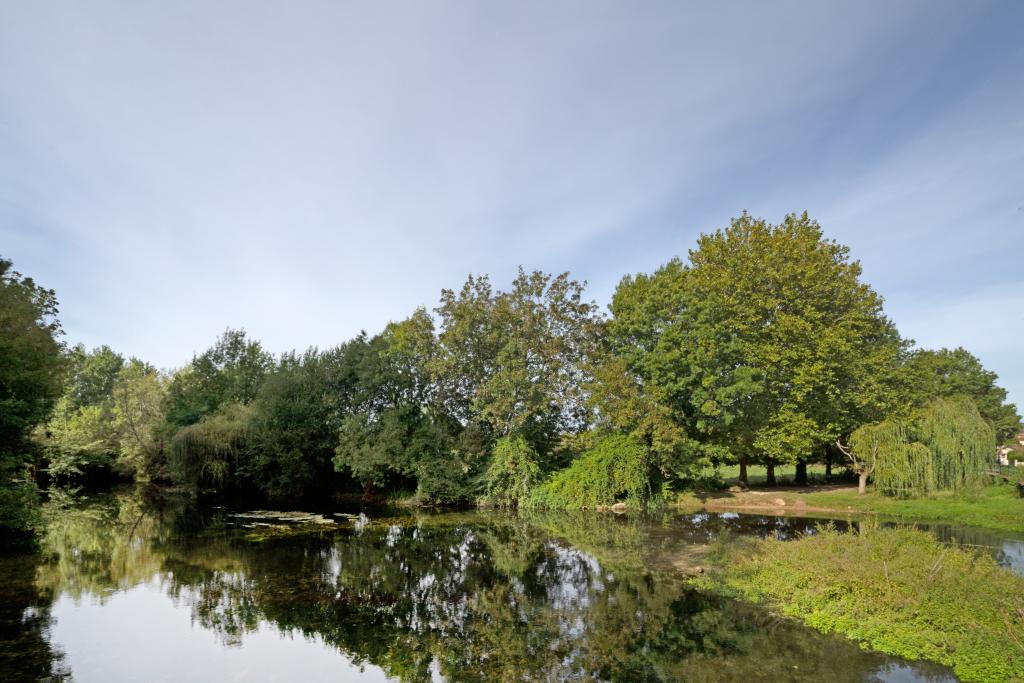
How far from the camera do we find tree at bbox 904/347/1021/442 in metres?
35.5

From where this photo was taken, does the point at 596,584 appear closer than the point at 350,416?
Yes

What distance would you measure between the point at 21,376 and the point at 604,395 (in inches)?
1043

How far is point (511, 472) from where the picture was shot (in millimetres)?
34938

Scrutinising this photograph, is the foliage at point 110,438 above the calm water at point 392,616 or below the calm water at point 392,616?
above

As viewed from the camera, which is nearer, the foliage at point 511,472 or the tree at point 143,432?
the foliage at point 511,472

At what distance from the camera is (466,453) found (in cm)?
3672

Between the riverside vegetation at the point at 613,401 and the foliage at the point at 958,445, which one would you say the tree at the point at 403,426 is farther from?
the foliage at the point at 958,445

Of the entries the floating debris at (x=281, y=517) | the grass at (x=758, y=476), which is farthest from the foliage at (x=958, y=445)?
the floating debris at (x=281, y=517)

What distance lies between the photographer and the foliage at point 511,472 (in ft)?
114

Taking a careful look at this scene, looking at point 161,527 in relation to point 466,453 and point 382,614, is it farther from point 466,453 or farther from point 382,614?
point 382,614

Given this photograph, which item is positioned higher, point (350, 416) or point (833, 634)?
point (350, 416)

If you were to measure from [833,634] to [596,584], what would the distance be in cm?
632

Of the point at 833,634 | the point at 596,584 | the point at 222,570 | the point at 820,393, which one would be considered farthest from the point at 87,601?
the point at 820,393

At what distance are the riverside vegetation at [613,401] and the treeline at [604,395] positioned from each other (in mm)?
137
